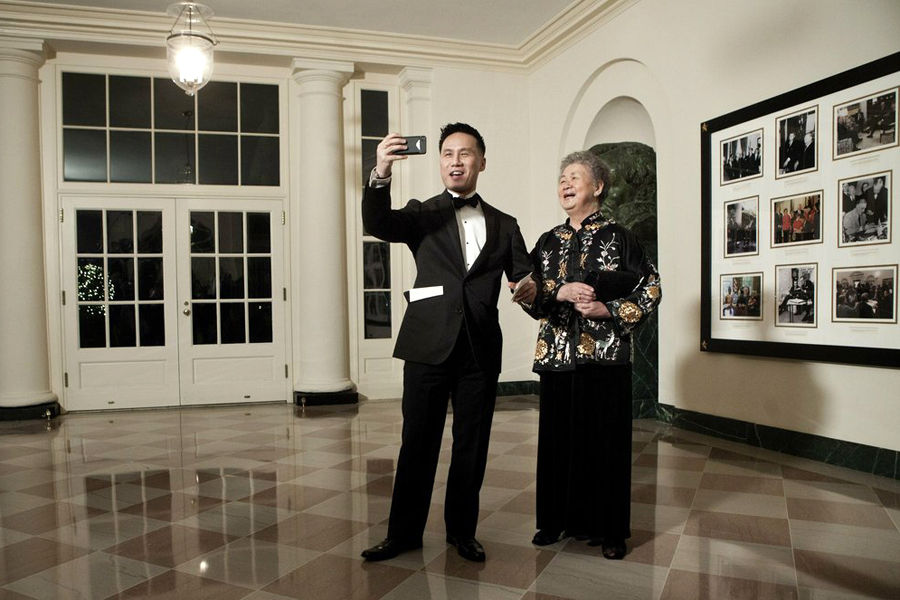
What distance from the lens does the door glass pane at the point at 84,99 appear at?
22.3 ft

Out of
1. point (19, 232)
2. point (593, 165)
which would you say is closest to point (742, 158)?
point (593, 165)

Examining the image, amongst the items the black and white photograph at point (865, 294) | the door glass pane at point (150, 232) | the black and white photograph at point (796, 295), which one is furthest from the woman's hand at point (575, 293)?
the door glass pane at point (150, 232)

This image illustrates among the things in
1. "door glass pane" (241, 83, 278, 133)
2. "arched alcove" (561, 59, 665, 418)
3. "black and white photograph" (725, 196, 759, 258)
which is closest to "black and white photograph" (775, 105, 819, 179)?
"black and white photograph" (725, 196, 759, 258)

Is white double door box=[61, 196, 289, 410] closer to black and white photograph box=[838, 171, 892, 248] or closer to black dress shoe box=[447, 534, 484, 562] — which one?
black dress shoe box=[447, 534, 484, 562]

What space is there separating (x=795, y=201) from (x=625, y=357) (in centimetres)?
241

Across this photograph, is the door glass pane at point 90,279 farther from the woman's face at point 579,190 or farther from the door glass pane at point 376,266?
the woman's face at point 579,190

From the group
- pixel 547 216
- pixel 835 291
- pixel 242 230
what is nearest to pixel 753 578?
pixel 835 291

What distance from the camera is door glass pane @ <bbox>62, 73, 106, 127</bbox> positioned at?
681 cm

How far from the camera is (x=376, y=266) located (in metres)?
7.49

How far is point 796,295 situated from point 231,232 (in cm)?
536

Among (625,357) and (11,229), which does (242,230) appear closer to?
(11,229)

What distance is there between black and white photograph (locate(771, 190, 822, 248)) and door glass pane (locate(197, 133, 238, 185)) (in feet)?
17.1

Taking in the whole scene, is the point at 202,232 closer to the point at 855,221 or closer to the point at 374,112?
the point at 374,112

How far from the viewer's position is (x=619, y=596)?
2.38 meters
